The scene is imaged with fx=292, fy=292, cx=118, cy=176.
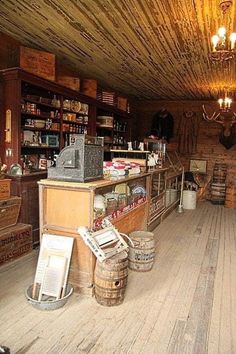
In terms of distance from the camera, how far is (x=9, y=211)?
3863 millimetres

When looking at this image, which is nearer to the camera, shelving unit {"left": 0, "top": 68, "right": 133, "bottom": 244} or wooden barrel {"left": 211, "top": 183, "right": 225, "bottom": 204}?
shelving unit {"left": 0, "top": 68, "right": 133, "bottom": 244}

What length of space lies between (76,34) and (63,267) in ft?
10.5

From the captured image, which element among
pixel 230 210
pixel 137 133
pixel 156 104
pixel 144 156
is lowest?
pixel 230 210

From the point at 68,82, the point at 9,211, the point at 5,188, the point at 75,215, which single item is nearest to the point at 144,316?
the point at 75,215

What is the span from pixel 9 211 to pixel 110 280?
1869 mm

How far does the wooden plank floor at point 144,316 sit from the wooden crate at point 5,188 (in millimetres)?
860

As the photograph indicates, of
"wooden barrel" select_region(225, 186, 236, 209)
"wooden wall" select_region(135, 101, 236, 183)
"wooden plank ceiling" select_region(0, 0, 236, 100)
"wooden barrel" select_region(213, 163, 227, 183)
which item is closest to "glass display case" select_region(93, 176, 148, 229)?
"wooden plank ceiling" select_region(0, 0, 236, 100)

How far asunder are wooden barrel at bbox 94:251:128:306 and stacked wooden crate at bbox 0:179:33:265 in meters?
1.46

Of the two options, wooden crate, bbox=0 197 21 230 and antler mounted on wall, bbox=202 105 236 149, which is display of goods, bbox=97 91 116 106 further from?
wooden crate, bbox=0 197 21 230

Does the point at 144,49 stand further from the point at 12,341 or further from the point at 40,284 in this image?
the point at 12,341

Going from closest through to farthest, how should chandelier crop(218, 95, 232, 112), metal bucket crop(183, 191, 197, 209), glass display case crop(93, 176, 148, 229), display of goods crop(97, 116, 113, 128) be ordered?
glass display case crop(93, 176, 148, 229)
chandelier crop(218, 95, 232, 112)
display of goods crop(97, 116, 113, 128)
metal bucket crop(183, 191, 197, 209)

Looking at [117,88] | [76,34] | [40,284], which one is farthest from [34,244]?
[117,88]

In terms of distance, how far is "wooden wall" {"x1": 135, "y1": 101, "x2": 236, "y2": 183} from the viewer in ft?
29.3

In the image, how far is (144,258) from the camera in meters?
3.50
